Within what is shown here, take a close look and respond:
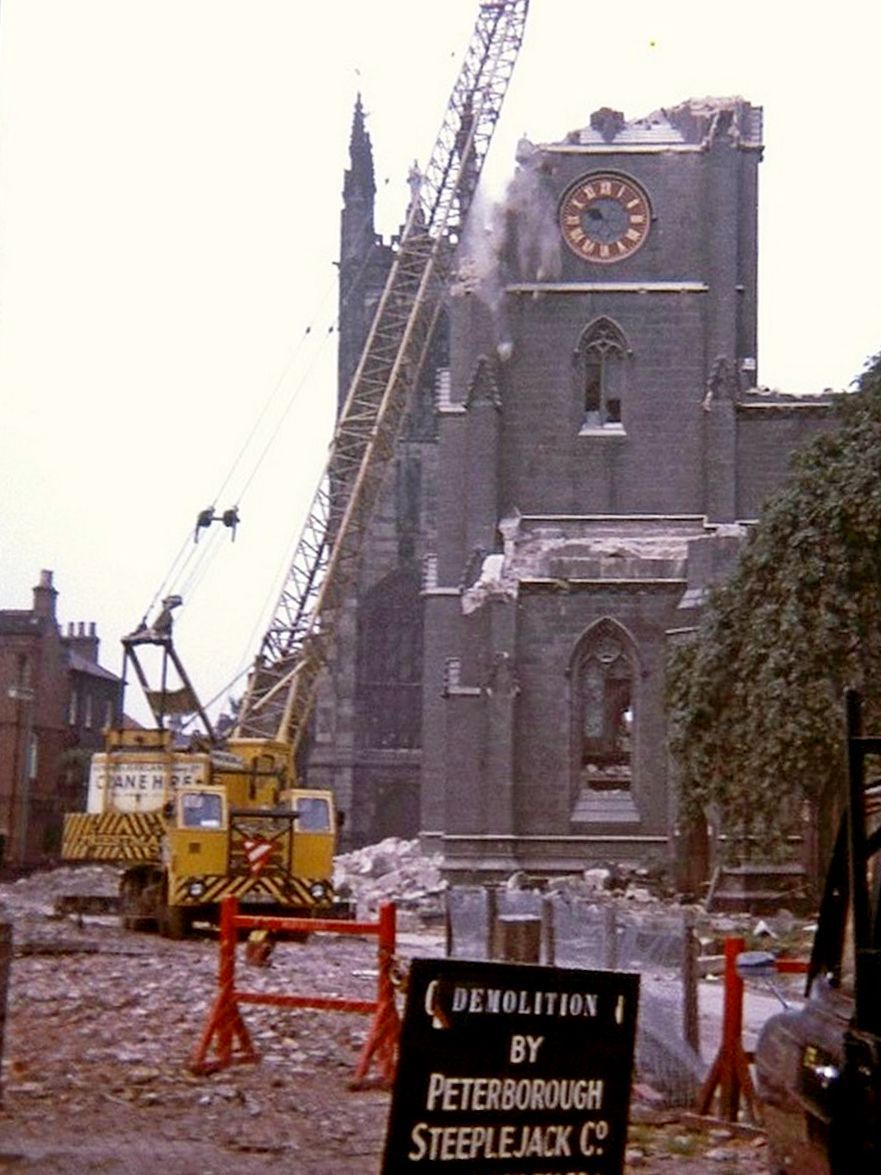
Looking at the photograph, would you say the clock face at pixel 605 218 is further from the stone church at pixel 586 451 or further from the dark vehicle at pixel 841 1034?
the dark vehicle at pixel 841 1034

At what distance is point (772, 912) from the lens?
37062mm

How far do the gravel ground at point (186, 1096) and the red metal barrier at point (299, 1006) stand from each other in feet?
0.48

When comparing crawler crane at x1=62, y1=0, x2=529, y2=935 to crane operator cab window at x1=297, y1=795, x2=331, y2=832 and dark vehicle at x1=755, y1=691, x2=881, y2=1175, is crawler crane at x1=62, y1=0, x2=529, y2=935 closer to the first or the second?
crane operator cab window at x1=297, y1=795, x2=331, y2=832

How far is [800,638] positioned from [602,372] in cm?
2193

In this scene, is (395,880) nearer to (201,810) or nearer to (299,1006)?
(201,810)

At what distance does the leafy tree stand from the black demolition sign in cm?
2217

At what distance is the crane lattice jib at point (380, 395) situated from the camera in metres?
50.7

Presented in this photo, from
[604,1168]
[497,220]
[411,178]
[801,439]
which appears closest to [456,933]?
[604,1168]

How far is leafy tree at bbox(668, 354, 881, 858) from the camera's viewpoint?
28000 millimetres

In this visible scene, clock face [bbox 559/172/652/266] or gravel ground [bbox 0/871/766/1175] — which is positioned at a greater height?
clock face [bbox 559/172/652/266]

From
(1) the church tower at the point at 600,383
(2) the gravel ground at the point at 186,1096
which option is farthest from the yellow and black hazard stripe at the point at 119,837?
(1) the church tower at the point at 600,383

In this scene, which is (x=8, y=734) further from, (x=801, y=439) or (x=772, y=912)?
(x=772, y=912)

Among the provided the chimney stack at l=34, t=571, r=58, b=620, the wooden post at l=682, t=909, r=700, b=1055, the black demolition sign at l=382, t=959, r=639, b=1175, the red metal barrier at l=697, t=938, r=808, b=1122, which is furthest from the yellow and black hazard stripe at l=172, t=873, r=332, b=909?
the chimney stack at l=34, t=571, r=58, b=620

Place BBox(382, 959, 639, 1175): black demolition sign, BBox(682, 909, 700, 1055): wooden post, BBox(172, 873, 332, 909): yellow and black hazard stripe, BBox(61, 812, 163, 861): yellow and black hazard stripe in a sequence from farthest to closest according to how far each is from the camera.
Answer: BBox(61, 812, 163, 861): yellow and black hazard stripe < BBox(172, 873, 332, 909): yellow and black hazard stripe < BBox(682, 909, 700, 1055): wooden post < BBox(382, 959, 639, 1175): black demolition sign
